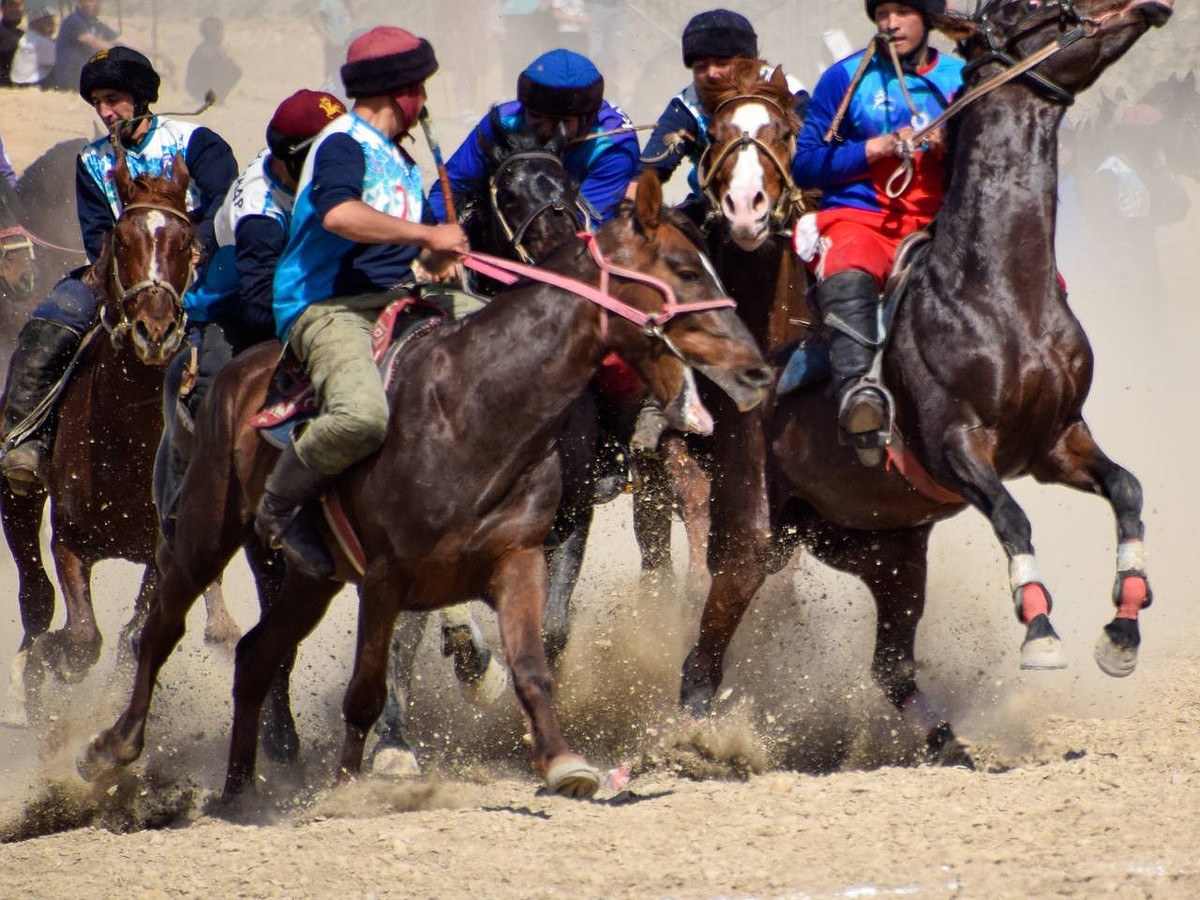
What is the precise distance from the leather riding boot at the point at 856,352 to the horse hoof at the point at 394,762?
217 centimetres

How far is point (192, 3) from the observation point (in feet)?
86.1

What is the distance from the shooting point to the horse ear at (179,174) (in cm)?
776

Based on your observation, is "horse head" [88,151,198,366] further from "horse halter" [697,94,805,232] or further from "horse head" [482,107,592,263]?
"horse halter" [697,94,805,232]

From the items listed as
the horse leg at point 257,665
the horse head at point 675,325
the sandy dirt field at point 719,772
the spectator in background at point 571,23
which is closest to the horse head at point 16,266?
the sandy dirt field at point 719,772

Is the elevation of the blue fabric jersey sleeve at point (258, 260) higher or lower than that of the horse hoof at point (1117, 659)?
higher

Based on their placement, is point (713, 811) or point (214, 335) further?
point (214, 335)

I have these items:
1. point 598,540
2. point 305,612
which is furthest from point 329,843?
point 598,540

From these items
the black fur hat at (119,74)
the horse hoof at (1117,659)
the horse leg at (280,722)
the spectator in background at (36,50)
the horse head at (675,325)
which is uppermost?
the spectator in background at (36,50)

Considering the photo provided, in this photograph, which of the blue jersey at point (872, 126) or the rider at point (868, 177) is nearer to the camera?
the rider at point (868, 177)

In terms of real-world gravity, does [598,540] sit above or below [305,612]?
above

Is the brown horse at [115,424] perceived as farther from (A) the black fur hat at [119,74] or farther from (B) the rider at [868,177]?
(B) the rider at [868,177]

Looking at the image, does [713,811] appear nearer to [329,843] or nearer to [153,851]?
[329,843]

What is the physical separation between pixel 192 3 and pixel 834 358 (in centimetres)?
2198

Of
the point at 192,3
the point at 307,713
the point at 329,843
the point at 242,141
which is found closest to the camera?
the point at 329,843
